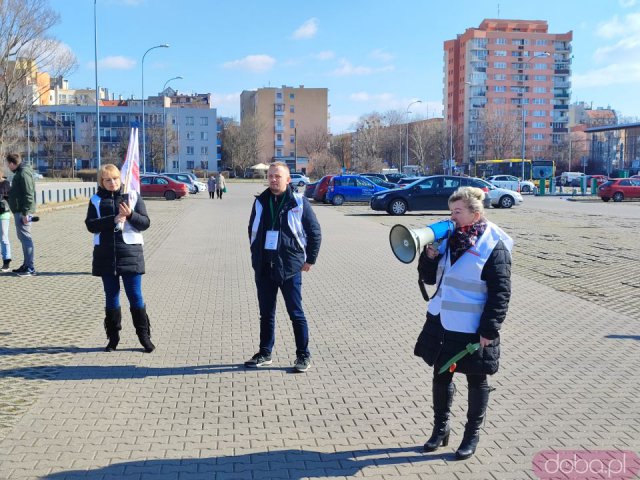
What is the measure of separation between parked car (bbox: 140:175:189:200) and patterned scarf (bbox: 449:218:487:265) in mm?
37401

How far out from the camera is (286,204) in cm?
602

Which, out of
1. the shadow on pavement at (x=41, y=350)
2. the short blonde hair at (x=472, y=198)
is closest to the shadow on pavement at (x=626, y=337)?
the short blonde hair at (x=472, y=198)

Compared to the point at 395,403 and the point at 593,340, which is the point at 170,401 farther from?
the point at 593,340

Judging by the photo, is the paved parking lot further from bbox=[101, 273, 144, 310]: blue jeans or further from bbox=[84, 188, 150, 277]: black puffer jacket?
bbox=[84, 188, 150, 277]: black puffer jacket

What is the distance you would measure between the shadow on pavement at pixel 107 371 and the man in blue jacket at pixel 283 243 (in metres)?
0.57

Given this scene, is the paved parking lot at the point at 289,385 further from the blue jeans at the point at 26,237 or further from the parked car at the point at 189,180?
the parked car at the point at 189,180

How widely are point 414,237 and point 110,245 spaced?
349cm

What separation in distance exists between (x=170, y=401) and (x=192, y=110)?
12675 centimetres

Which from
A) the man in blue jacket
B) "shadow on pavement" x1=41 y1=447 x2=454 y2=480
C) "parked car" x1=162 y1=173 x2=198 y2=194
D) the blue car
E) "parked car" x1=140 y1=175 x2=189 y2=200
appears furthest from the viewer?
"parked car" x1=162 y1=173 x2=198 y2=194

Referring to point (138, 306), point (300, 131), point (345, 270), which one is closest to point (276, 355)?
point (138, 306)

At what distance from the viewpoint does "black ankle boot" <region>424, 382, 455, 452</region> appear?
4.45 metres

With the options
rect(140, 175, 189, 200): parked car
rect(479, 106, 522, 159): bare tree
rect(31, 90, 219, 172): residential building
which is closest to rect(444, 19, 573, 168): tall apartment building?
rect(479, 106, 522, 159): bare tree

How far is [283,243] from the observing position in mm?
5996

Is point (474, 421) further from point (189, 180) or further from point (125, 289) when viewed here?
point (189, 180)
